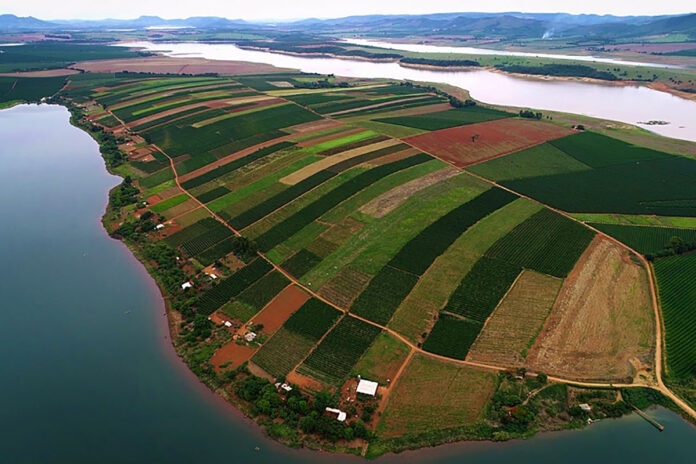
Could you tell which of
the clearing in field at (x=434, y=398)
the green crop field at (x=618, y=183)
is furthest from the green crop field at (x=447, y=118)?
the clearing in field at (x=434, y=398)

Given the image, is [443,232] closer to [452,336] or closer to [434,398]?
[452,336]

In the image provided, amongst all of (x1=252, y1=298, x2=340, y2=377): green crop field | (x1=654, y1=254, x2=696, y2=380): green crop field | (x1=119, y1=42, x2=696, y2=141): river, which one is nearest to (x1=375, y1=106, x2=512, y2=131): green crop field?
(x1=119, y1=42, x2=696, y2=141): river

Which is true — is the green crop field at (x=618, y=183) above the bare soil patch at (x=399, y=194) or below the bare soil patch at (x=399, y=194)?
above

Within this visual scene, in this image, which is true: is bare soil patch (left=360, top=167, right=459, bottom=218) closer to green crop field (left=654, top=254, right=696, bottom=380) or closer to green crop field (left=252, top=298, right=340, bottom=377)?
green crop field (left=252, top=298, right=340, bottom=377)

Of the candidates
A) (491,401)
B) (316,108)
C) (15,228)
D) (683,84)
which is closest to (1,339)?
(15,228)

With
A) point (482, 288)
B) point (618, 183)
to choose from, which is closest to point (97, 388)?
point (482, 288)

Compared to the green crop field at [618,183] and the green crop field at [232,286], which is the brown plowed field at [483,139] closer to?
the green crop field at [618,183]
